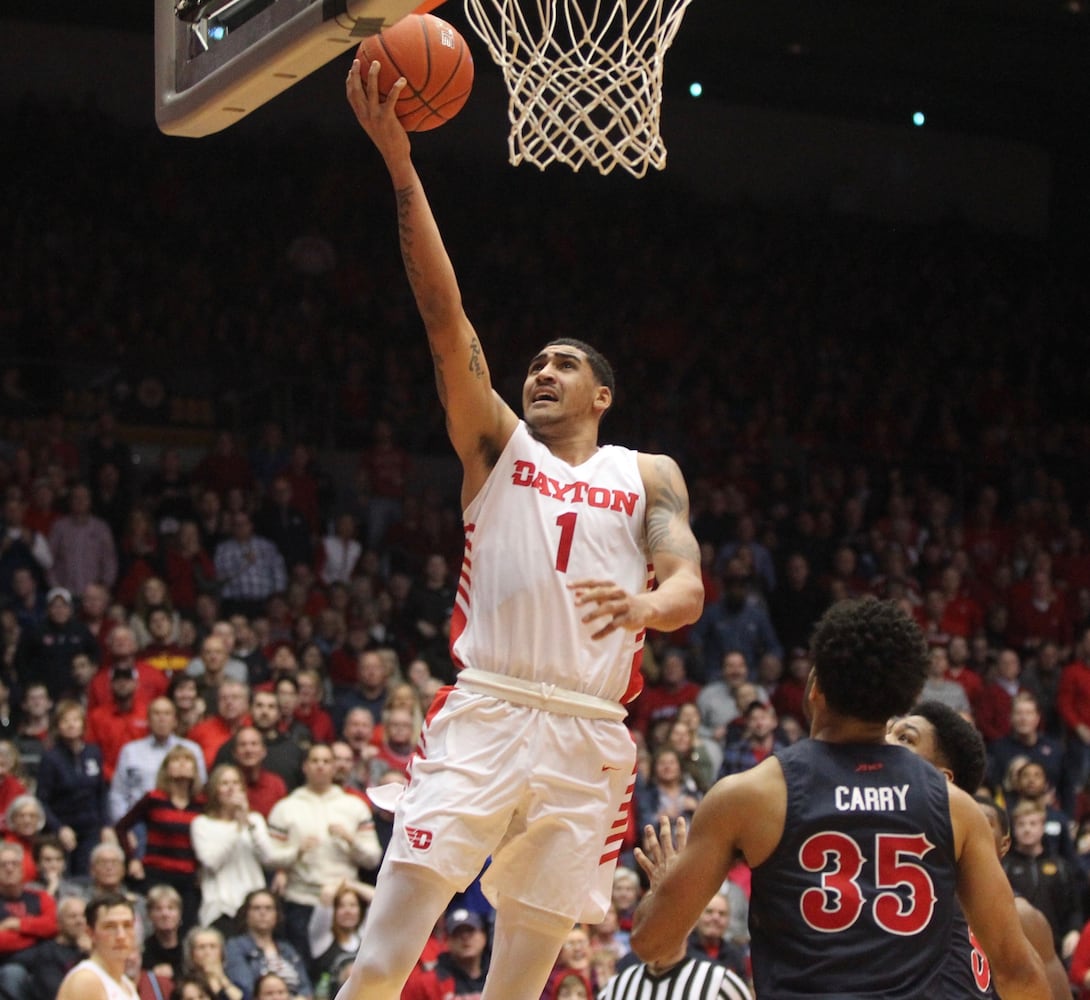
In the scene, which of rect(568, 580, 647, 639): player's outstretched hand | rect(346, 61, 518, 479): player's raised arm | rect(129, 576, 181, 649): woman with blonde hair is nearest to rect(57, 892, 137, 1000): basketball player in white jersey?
rect(129, 576, 181, 649): woman with blonde hair

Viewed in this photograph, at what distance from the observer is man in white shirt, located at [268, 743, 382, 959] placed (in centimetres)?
959

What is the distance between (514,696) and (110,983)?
3970 millimetres

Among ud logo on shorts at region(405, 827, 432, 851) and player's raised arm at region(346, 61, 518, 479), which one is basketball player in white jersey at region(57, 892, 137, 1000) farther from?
player's raised arm at region(346, 61, 518, 479)

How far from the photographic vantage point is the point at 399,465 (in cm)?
1484

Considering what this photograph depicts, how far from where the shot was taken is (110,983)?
7.87 m

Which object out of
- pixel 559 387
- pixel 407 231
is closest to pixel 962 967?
pixel 559 387

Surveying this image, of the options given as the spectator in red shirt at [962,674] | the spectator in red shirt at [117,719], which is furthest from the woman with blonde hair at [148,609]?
the spectator in red shirt at [962,674]

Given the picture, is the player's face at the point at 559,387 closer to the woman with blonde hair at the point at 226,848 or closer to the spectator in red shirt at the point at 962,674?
the woman with blonde hair at the point at 226,848

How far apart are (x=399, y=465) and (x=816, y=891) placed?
36.8 ft

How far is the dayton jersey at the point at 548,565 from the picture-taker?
4.79 meters

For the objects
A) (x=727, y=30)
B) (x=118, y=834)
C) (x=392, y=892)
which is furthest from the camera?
(x=727, y=30)

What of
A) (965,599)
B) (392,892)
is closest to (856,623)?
(392,892)

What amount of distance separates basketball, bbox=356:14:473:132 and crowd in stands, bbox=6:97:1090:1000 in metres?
1.93

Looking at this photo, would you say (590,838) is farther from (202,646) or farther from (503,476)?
(202,646)
